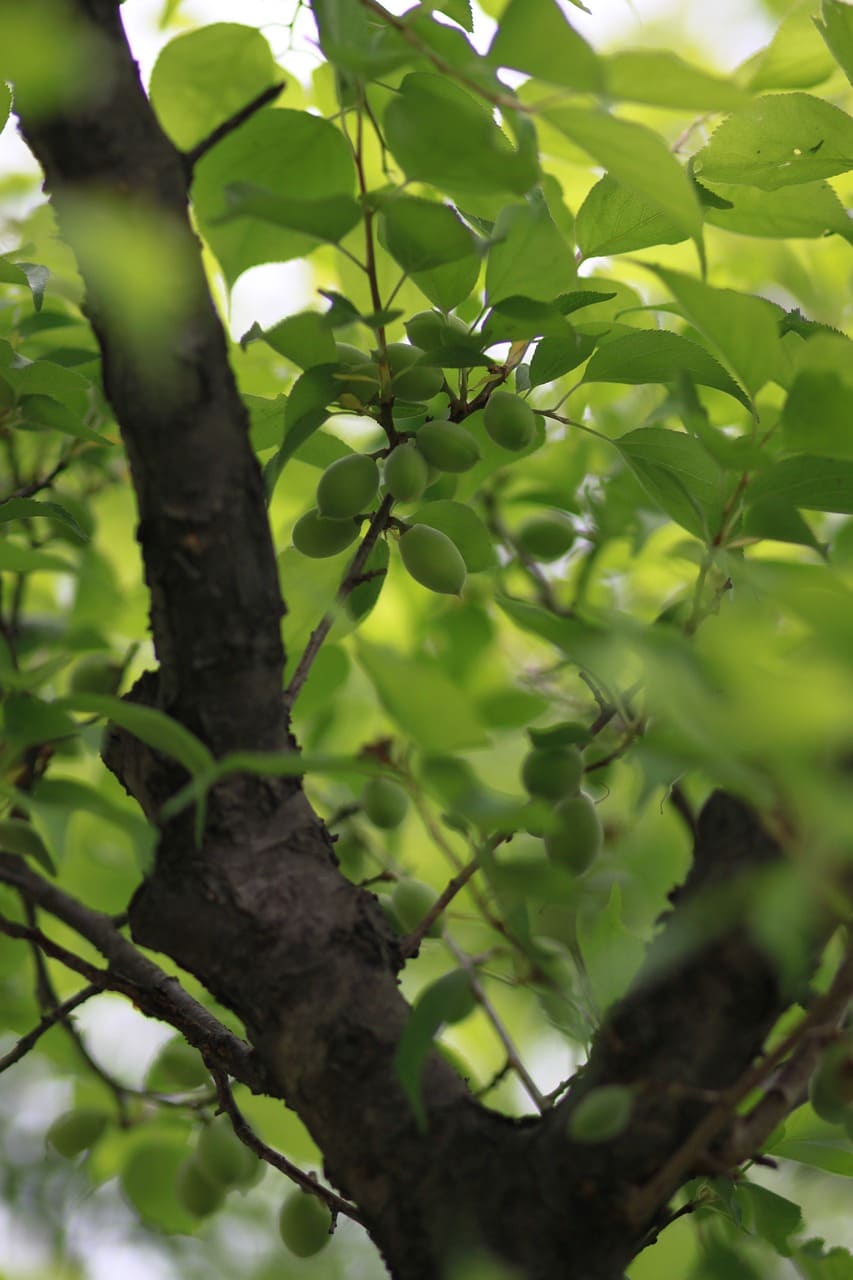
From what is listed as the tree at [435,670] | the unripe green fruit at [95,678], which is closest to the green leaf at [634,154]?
the tree at [435,670]

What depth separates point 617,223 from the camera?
2.51 feet

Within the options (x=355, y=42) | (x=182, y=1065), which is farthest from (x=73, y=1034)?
(x=355, y=42)

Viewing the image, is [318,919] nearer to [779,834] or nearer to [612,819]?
[779,834]

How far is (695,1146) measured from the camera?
19.4 inches

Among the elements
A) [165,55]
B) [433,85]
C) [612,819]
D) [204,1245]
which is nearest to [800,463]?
[433,85]

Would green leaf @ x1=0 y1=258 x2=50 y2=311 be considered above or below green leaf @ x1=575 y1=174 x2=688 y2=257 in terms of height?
above

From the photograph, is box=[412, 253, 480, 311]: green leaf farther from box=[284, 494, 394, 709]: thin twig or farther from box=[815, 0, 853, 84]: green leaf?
box=[815, 0, 853, 84]: green leaf

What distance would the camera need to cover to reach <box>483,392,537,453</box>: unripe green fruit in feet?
2.43

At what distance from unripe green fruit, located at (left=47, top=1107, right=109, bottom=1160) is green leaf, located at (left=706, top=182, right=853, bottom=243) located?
0.87 metres

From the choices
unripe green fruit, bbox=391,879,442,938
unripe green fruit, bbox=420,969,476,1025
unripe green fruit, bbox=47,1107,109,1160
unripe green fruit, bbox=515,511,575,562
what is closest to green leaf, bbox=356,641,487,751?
unripe green fruit, bbox=420,969,476,1025

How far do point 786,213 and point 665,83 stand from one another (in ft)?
0.98

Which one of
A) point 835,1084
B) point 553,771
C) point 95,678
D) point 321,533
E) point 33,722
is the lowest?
point 835,1084

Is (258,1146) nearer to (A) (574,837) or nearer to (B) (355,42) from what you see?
(A) (574,837)

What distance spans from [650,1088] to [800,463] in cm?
32
